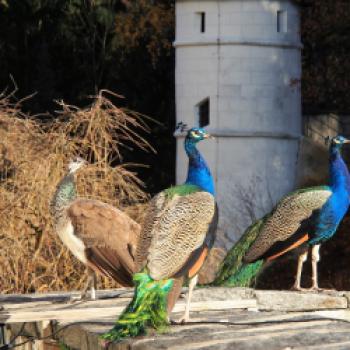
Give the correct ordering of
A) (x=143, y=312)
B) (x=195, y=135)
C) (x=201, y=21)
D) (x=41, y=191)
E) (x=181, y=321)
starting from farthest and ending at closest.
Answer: (x=201, y=21), (x=41, y=191), (x=195, y=135), (x=181, y=321), (x=143, y=312)

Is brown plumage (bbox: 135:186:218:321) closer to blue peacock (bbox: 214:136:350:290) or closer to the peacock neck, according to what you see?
the peacock neck

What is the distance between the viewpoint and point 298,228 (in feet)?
31.0

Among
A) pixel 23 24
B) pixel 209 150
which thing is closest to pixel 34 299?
pixel 209 150

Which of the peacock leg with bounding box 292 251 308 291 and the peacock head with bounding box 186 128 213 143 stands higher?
the peacock head with bounding box 186 128 213 143

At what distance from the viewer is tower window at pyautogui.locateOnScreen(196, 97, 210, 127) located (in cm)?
2217

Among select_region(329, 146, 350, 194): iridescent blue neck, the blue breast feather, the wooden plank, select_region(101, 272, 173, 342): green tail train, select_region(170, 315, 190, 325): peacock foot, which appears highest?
select_region(329, 146, 350, 194): iridescent blue neck

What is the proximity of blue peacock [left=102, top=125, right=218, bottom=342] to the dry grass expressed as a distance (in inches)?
153

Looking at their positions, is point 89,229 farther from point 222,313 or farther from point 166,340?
point 166,340

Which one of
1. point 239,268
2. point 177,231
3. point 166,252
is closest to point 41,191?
point 239,268

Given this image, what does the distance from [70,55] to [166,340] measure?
58.1 ft

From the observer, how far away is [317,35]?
2222 cm

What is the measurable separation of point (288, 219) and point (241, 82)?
41.0ft

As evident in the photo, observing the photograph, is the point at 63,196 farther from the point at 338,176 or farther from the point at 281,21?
the point at 281,21

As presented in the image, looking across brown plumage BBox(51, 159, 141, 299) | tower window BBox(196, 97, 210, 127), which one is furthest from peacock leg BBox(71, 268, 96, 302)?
tower window BBox(196, 97, 210, 127)
